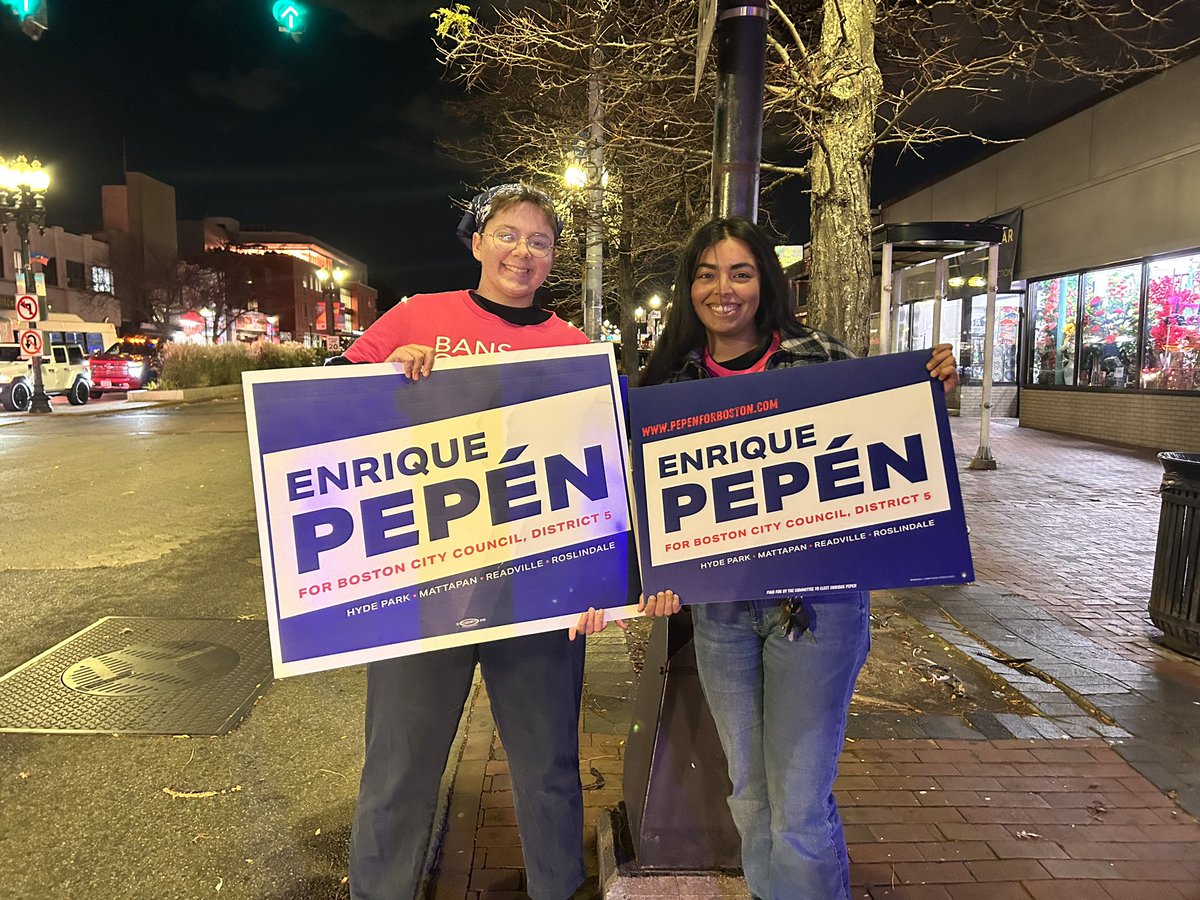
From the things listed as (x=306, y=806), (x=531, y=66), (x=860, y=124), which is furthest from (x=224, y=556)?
(x=860, y=124)

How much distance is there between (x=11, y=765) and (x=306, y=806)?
1401 mm

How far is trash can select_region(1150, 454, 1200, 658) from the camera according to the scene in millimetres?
4488

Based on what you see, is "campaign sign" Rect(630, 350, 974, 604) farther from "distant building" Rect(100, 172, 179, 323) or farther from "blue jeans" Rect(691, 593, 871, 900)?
"distant building" Rect(100, 172, 179, 323)

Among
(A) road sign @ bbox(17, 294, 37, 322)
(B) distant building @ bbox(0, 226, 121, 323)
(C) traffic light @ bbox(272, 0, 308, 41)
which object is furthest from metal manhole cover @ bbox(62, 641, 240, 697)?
(B) distant building @ bbox(0, 226, 121, 323)

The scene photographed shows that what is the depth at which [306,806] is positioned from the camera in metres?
3.18

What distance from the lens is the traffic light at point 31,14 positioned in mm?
9180

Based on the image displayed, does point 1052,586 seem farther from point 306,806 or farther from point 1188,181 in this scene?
point 1188,181

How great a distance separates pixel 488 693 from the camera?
2.32 m

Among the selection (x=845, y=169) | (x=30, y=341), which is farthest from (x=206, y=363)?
(x=845, y=169)

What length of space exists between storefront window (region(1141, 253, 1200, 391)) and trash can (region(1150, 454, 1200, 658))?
10.2m

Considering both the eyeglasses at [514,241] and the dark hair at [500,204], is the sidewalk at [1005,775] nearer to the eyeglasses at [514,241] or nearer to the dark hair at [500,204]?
the eyeglasses at [514,241]

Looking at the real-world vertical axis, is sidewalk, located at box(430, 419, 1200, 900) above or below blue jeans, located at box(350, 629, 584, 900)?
below

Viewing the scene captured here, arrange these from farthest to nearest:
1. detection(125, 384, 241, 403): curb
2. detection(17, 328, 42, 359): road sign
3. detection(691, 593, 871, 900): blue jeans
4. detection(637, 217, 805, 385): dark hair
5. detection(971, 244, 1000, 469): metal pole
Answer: detection(125, 384, 241, 403): curb, detection(17, 328, 42, 359): road sign, detection(971, 244, 1000, 469): metal pole, detection(637, 217, 805, 385): dark hair, detection(691, 593, 871, 900): blue jeans

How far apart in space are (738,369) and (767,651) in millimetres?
776
